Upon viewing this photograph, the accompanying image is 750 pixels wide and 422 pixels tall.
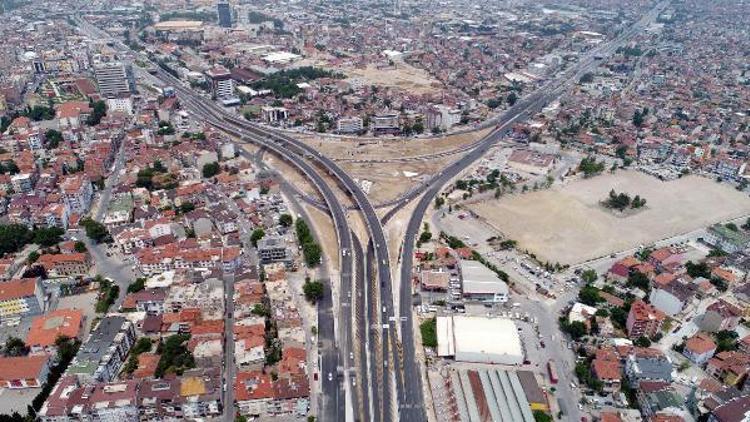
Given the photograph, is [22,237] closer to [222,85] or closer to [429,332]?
[429,332]

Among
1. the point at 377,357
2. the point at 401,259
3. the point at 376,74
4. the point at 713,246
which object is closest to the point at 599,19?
the point at 376,74

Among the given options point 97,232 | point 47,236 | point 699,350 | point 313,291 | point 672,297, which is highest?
point 97,232

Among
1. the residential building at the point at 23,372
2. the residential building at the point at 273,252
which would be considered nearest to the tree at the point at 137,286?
the residential building at the point at 23,372

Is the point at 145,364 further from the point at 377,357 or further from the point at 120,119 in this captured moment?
the point at 120,119

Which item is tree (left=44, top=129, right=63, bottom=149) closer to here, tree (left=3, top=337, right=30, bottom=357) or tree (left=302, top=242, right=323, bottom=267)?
tree (left=3, top=337, right=30, bottom=357)

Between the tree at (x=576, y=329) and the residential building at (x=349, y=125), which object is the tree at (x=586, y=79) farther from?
the tree at (x=576, y=329)

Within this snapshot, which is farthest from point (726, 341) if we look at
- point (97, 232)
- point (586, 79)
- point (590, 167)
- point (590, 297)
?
point (586, 79)
